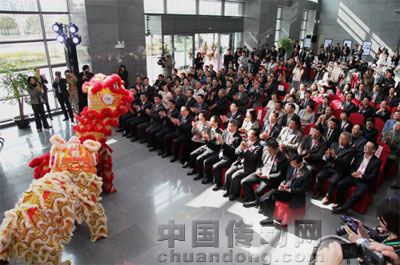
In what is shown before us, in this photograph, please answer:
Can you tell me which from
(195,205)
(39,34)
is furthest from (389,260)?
(39,34)

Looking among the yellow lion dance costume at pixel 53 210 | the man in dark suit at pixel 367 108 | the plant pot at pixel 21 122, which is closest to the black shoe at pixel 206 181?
the yellow lion dance costume at pixel 53 210

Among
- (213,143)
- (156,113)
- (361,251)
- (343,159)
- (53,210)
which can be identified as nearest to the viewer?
(361,251)

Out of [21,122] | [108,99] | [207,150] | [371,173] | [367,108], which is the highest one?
[108,99]

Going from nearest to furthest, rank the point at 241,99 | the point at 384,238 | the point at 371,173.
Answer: the point at 384,238, the point at 371,173, the point at 241,99

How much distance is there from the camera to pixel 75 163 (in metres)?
3.16

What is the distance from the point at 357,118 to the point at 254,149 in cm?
262

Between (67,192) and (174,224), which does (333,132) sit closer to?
(174,224)

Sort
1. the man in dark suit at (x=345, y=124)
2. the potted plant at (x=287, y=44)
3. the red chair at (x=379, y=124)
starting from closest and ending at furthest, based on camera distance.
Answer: the man in dark suit at (x=345, y=124) < the red chair at (x=379, y=124) < the potted plant at (x=287, y=44)

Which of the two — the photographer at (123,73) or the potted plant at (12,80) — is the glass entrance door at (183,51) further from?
the potted plant at (12,80)

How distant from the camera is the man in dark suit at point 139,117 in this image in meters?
6.46

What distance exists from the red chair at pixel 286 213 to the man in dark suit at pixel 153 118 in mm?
3367

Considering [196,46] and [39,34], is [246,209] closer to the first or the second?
[39,34]

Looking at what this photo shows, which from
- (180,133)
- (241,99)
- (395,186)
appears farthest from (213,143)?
(395,186)

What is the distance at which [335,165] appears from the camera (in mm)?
4168
